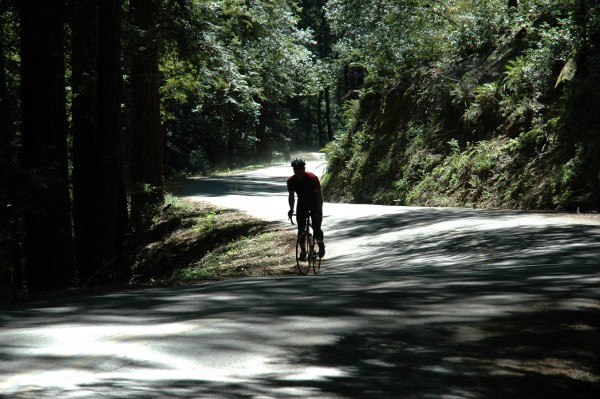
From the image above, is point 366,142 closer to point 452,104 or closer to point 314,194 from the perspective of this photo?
point 452,104

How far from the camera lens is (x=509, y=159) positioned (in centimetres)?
2398

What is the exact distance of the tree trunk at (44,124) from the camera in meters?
16.0

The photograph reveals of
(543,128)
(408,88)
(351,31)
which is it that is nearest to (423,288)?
(543,128)

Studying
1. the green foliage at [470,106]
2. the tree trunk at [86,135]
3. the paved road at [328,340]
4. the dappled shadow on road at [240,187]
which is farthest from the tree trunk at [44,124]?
the dappled shadow on road at [240,187]

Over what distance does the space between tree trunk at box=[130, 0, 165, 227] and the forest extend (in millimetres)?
49

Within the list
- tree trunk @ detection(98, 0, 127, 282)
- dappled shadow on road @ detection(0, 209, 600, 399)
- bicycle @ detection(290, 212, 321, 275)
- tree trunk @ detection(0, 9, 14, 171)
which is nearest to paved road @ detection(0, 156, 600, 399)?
dappled shadow on road @ detection(0, 209, 600, 399)

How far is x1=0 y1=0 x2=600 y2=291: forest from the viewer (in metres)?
16.3

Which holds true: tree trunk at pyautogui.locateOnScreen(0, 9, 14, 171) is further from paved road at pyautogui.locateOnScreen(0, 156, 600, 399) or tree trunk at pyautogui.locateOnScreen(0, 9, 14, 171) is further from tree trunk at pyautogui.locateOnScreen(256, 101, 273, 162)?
tree trunk at pyautogui.locateOnScreen(256, 101, 273, 162)

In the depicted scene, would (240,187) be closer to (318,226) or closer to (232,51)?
(232,51)

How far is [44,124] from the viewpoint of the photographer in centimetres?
1627

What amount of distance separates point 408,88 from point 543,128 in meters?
10.7

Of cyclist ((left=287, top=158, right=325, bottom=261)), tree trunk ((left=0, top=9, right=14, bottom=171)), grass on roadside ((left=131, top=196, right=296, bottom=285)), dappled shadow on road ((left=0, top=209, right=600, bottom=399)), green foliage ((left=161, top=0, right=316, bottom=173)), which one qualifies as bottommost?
grass on roadside ((left=131, top=196, right=296, bottom=285))

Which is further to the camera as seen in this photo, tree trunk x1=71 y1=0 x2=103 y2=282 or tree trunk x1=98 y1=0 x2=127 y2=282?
tree trunk x1=71 y1=0 x2=103 y2=282

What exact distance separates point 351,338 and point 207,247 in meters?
16.2
